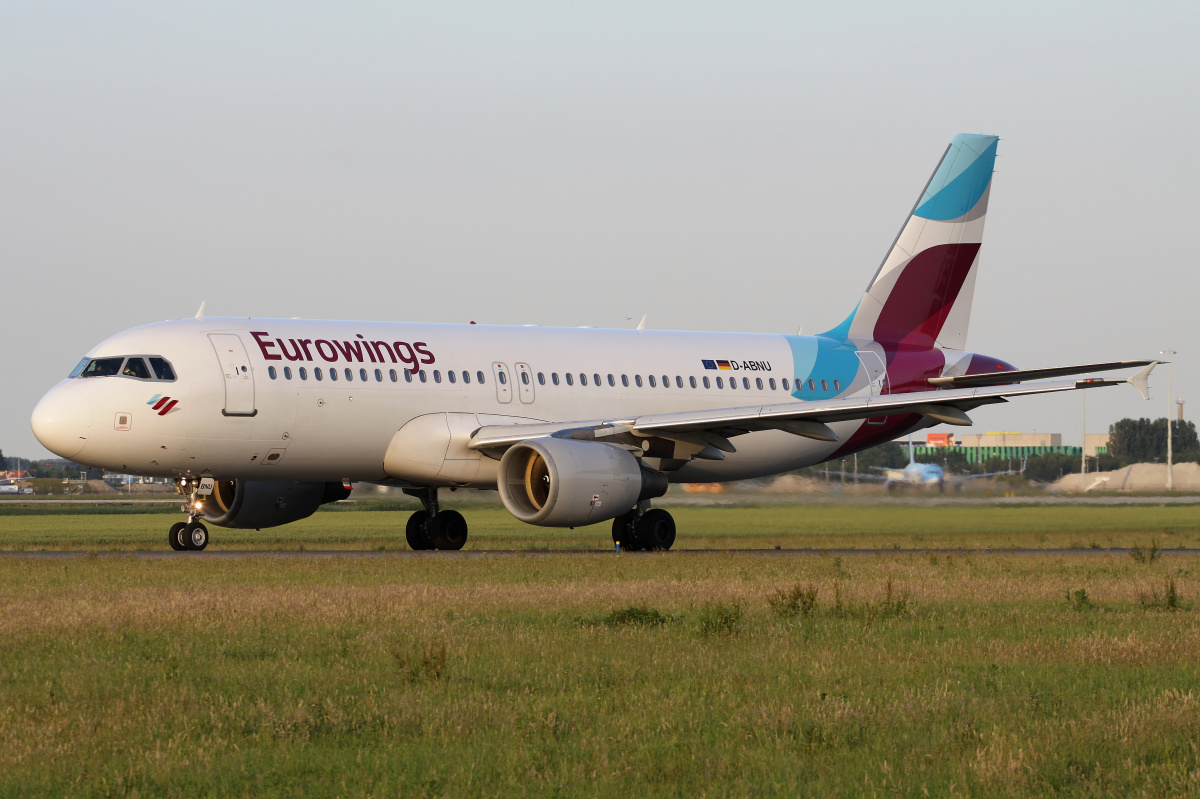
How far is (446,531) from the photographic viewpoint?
28.5 metres

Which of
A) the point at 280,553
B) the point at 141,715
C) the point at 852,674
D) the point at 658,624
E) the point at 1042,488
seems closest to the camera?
the point at 141,715

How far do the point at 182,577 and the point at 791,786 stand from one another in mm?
12585

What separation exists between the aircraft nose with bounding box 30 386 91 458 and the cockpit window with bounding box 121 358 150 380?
0.83m

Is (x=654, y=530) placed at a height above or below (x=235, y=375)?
below

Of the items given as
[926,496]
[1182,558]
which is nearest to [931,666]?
[1182,558]

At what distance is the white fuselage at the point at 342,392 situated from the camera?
23.5 meters

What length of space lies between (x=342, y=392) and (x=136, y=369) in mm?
3349

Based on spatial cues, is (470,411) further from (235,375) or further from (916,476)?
(916,476)

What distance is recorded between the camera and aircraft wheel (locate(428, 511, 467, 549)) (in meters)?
28.5

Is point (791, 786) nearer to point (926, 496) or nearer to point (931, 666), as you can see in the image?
point (931, 666)

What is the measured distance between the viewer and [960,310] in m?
33.1

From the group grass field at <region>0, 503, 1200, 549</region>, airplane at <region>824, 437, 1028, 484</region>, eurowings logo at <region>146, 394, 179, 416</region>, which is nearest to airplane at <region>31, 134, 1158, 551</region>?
eurowings logo at <region>146, 394, 179, 416</region>

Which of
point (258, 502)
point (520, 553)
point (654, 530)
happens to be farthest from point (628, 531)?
point (258, 502)

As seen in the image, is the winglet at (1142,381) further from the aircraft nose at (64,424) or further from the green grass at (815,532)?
the aircraft nose at (64,424)
